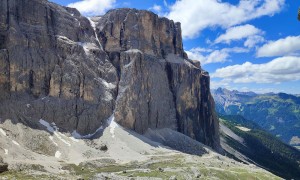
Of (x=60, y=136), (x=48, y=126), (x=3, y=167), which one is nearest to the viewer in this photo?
(x=3, y=167)

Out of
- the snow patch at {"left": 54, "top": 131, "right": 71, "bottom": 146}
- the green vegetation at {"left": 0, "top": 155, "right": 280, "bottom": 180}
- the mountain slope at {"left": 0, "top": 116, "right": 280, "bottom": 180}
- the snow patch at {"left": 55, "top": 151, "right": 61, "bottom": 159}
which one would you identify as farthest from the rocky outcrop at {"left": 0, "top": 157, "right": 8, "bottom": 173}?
the snow patch at {"left": 54, "top": 131, "right": 71, "bottom": 146}

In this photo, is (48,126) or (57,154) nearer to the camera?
(57,154)

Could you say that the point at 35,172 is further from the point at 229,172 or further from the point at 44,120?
the point at 229,172

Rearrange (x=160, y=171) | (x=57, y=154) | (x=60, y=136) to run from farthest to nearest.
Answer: (x=60, y=136)
(x=57, y=154)
(x=160, y=171)

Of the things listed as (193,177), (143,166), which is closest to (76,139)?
(143,166)

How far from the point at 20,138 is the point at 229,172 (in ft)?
330

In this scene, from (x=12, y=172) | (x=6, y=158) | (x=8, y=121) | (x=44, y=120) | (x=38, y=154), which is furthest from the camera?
(x=44, y=120)

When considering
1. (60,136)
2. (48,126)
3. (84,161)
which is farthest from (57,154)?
(48,126)

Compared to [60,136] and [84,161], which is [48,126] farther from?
[84,161]

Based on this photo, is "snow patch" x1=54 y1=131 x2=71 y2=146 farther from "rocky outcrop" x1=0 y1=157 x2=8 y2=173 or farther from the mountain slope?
"rocky outcrop" x1=0 y1=157 x2=8 y2=173

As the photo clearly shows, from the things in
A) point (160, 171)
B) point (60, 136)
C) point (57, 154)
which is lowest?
point (160, 171)

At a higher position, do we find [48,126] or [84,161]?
[48,126]

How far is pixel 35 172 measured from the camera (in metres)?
141

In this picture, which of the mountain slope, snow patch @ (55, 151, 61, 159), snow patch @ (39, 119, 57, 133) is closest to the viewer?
the mountain slope
